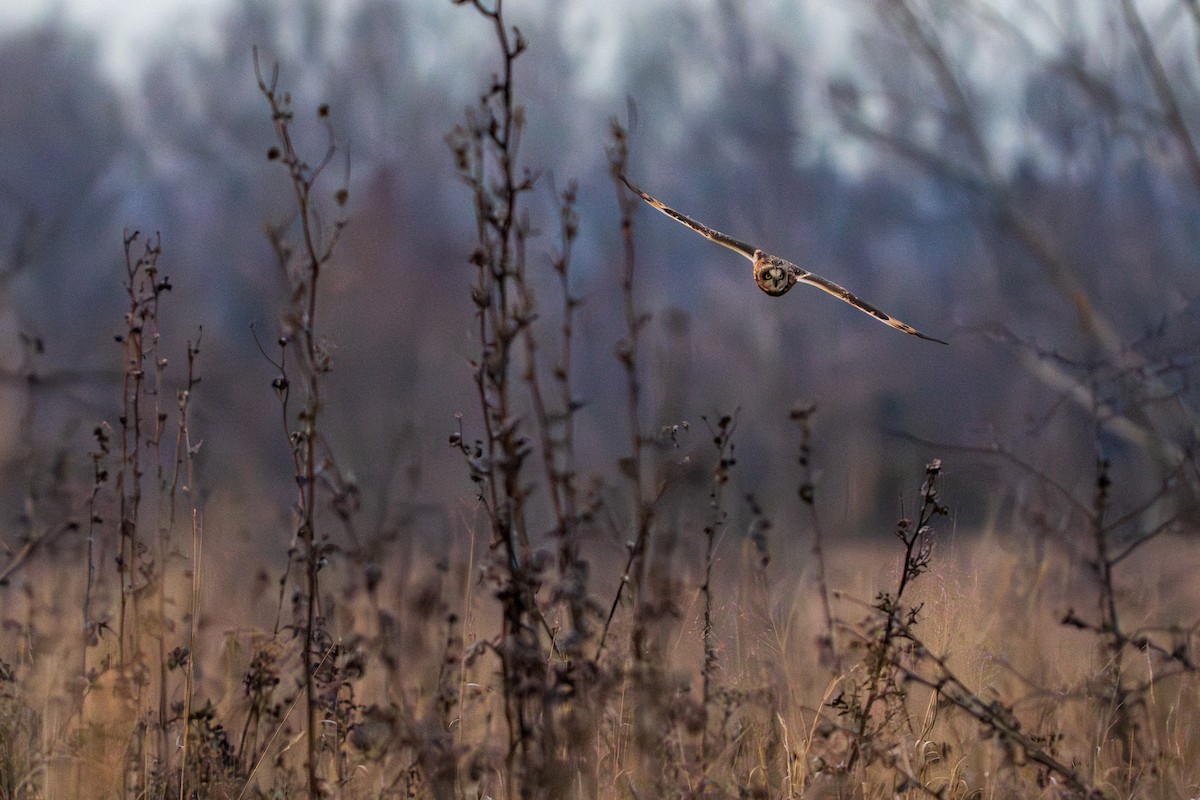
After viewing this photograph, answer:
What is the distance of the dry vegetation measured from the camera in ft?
6.10

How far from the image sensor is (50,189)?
2025 cm

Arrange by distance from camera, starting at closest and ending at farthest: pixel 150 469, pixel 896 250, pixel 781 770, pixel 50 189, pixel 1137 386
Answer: pixel 781 770, pixel 150 469, pixel 1137 386, pixel 50 189, pixel 896 250

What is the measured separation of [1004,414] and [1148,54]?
49.5ft

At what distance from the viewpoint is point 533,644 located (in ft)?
6.08

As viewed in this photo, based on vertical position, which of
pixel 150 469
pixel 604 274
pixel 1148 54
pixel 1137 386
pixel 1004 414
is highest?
pixel 604 274

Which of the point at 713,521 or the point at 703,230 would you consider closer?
the point at 713,521

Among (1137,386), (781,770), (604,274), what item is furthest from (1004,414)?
(781,770)

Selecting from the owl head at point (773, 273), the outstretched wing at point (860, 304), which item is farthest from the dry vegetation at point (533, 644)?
the owl head at point (773, 273)

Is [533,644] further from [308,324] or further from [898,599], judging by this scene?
[898,599]

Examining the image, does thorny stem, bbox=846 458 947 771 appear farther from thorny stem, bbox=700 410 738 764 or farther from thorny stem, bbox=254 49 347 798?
thorny stem, bbox=254 49 347 798

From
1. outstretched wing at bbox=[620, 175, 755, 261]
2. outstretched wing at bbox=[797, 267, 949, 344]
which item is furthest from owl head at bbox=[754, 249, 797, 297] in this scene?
outstretched wing at bbox=[620, 175, 755, 261]

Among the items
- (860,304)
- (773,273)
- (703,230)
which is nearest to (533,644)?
(703,230)

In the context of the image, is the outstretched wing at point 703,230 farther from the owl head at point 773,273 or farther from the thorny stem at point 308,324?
the thorny stem at point 308,324

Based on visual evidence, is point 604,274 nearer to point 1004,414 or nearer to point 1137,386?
point 1004,414
